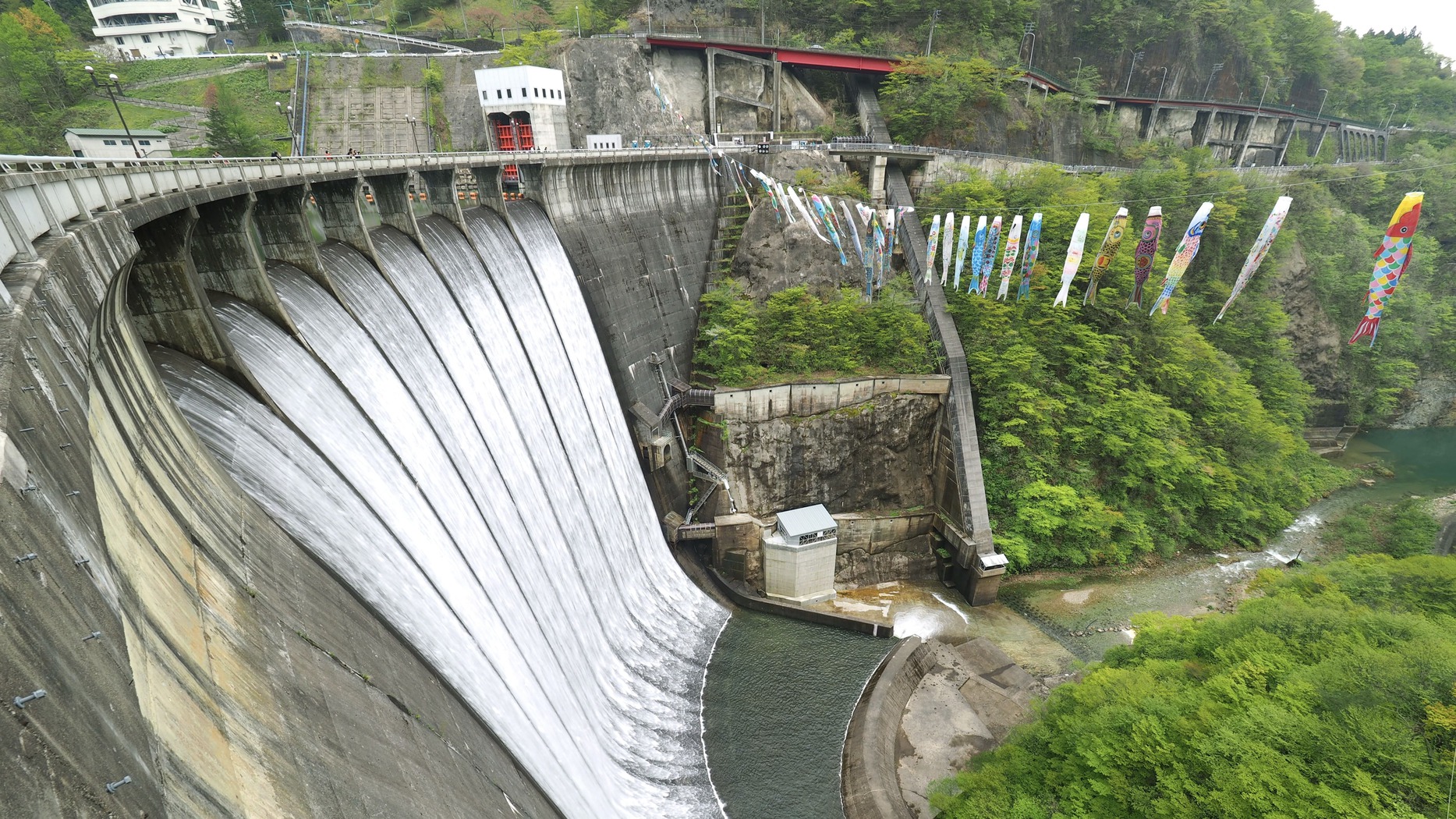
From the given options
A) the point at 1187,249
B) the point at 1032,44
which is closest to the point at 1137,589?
the point at 1187,249

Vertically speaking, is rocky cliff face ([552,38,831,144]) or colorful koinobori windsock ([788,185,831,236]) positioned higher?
rocky cliff face ([552,38,831,144])

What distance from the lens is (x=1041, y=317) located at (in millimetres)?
33031

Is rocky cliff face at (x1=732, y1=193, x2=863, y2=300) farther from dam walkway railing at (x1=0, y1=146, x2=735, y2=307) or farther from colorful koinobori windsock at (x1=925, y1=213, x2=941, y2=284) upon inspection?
dam walkway railing at (x1=0, y1=146, x2=735, y2=307)

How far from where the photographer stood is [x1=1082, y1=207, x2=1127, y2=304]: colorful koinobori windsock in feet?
98.5

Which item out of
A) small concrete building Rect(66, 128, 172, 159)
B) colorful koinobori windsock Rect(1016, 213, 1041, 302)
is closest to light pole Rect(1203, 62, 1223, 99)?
colorful koinobori windsock Rect(1016, 213, 1041, 302)

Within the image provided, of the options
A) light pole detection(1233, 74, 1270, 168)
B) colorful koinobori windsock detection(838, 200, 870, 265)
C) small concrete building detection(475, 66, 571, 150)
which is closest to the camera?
colorful koinobori windsock detection(838, 200, 870, 265)

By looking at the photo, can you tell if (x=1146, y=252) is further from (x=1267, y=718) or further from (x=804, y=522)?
(x=1267, y=718)

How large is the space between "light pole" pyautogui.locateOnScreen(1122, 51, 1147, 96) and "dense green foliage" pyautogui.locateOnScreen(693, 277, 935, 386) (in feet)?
150

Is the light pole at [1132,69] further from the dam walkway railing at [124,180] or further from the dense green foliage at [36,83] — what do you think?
the dense green foliage at [36,83]

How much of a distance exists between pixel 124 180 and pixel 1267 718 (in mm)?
20872

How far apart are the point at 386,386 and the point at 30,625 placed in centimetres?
1160

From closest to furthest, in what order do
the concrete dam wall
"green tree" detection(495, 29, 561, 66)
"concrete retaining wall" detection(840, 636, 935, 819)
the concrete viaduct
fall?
the concrete dam wall
"concrete retaining wall" detection(840, 636, 935, 819)
"green tree" detection(495, 29, 561, 66)
the concrete viaduct

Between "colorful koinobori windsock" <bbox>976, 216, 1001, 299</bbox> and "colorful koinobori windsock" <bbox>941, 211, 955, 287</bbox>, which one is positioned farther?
"colorful koinobori windsock" <bbox>941, 211, 955, 287</bbox>

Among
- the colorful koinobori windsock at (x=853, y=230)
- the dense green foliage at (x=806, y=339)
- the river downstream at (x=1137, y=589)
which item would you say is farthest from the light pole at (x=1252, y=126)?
the dense green foliage at (x=806, y=339)
